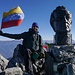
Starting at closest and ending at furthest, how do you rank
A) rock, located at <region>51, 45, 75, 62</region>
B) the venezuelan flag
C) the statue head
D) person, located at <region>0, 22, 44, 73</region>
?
rock, located at <region>51, 45, 75, 62</region>
the statue head
person, located at <region>0, 22, 44, 73</region>
the venezuelan flag

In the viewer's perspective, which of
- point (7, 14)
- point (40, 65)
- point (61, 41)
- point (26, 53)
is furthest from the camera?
point (7, 14)

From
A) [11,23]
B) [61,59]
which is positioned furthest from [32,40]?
[61,59]

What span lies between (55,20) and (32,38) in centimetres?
167

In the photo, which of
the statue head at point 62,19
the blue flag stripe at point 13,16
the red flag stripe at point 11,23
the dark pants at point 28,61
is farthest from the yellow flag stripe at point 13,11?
the statue head at point 62,19

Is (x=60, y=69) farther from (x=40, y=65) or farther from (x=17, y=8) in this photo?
(x=17, y=8)

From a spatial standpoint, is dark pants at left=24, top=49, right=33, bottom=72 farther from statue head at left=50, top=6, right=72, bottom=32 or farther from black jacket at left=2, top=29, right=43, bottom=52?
statue head at left=50, top=6, right=72, bottom=32

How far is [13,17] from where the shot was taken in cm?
634

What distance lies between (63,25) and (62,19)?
0.73 ft

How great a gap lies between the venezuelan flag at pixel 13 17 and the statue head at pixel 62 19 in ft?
9.86

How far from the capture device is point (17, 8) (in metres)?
6.24

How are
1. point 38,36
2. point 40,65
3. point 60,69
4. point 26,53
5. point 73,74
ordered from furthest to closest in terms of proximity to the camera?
point 38,36 → point 40,65 → point 26,53 → point 60,69 → point 73,74

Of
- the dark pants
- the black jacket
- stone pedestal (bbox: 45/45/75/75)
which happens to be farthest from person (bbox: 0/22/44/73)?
stone pedestal (bbox: 45/45/75/75)

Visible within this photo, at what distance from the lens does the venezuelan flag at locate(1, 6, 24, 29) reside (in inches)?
243

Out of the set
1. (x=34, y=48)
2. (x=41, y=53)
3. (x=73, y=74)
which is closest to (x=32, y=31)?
(x=34, y=48)
